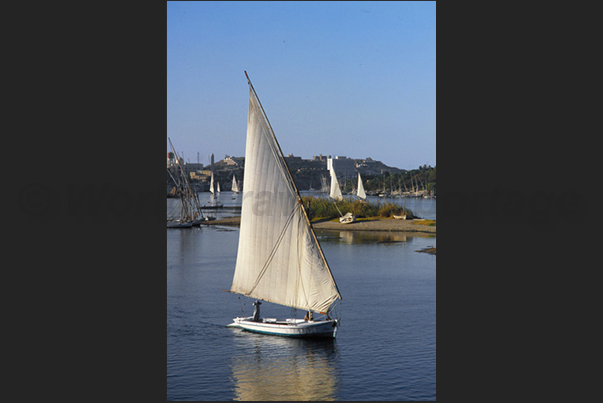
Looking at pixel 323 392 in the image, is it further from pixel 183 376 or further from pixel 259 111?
pixel 259 111

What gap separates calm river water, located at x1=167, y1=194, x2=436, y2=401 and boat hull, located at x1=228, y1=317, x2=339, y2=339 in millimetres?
391

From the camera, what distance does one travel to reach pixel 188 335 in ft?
114

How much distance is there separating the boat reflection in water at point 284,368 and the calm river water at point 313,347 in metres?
0.04

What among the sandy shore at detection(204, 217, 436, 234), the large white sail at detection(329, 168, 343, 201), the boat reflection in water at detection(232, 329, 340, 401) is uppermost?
the large white sail at detection(329, 168, 343, 201)

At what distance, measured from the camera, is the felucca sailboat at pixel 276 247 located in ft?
109

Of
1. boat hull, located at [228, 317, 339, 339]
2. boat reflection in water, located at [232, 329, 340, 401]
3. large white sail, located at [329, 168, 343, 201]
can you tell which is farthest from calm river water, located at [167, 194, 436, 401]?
large white sail, located at [329, 168, 343, 201]

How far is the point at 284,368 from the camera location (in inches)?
1159

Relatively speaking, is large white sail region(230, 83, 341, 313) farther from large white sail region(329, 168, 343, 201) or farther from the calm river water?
large white sail region(329, 168, 343, 201)

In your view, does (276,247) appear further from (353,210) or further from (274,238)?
(353,210)

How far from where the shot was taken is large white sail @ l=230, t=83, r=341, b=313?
33125 millimetres

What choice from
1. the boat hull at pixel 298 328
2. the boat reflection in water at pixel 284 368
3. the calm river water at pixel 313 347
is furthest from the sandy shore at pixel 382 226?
the boat reflection in water at pixel 284 368

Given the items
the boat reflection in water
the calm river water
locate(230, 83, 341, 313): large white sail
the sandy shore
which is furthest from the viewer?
the sandy shore

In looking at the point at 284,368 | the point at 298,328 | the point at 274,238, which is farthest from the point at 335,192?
the point at 284,368
